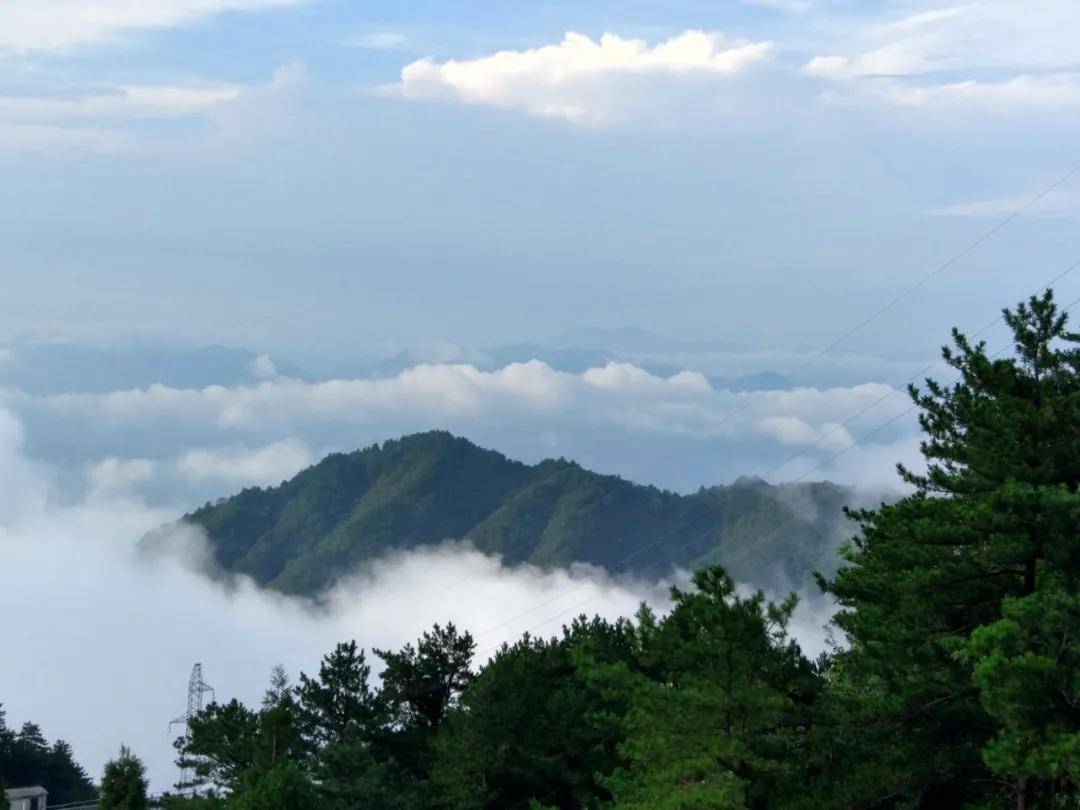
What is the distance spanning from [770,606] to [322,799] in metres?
18.5

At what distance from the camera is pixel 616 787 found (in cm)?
4062

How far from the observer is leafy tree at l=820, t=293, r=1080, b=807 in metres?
31.9

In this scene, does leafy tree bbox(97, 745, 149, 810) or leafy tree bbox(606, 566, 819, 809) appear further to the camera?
leafy tree bbox(97, 745, 149, 810)

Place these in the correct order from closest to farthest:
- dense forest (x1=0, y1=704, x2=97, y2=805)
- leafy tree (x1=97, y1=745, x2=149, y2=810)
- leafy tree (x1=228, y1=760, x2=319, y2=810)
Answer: leafy tree (x1=228, y1=760, x2=319, y2=810)
leafy tree (x1=97, y1=745, x2=149, y2=810)
dense forest (x1=0, y1=704, x2=97, y2=805)

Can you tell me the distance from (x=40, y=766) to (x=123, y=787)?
3605 cm

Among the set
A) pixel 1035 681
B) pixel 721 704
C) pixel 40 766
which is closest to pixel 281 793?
pixel 721 704

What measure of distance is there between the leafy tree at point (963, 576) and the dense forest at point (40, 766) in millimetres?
63064

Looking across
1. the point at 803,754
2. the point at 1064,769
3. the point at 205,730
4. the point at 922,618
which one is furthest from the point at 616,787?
the point at 205,730

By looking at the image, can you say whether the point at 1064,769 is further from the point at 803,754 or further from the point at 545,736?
the point at 545,736

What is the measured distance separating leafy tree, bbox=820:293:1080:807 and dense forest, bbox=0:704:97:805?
6306 centimetres

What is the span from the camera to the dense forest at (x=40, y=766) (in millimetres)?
88562

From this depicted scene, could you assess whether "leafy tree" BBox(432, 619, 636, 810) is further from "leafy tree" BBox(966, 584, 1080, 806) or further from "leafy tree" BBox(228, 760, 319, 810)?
"leafy tree" BBox(966, 584, 1080, 806)

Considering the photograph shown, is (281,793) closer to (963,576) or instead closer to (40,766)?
(963,576)

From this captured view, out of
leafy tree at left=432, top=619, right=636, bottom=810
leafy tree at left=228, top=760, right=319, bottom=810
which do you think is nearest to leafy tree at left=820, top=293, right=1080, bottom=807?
leafy tree at left=432, top=619, right=636, bottom=810
